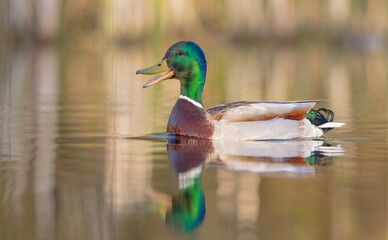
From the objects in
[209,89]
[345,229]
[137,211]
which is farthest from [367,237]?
[209,89]

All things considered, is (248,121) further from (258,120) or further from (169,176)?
(169,176)

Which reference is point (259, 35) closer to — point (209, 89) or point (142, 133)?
point (209, 89)

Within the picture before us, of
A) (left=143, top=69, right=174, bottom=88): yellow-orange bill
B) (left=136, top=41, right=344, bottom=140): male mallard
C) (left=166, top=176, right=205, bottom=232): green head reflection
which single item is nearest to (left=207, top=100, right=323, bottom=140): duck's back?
(left=136, top=41, right=344, bottom=140): male mallard

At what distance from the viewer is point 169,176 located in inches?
210

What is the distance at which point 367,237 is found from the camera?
3865 mm

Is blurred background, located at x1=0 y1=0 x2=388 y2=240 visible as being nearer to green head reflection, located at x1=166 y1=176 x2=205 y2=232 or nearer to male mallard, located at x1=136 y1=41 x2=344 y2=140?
green head reflection, located at x1=166 y1=176 x2=205 y2=232

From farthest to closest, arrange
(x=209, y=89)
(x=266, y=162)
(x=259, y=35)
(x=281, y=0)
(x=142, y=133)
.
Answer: (x=259, y=35) → (x=281, y=0) → (x=209, y=89) → (x=142, y=133) → (x=266, y=162)

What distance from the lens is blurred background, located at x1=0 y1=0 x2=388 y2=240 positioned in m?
4.18

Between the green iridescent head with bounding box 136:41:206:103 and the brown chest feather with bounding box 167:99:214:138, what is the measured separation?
18cm

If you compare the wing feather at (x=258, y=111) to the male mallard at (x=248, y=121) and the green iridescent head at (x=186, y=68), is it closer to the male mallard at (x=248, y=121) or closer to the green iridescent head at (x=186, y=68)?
the male mallard at (x=248, y=121)

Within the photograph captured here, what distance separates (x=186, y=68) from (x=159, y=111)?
7.91 feet

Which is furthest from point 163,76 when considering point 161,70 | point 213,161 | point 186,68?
point 213,161

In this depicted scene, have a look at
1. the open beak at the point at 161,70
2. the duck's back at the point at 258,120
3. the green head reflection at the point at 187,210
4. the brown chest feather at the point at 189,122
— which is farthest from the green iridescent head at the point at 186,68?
the green head reflection at the point at 187,210

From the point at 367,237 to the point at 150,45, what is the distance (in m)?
22.4
